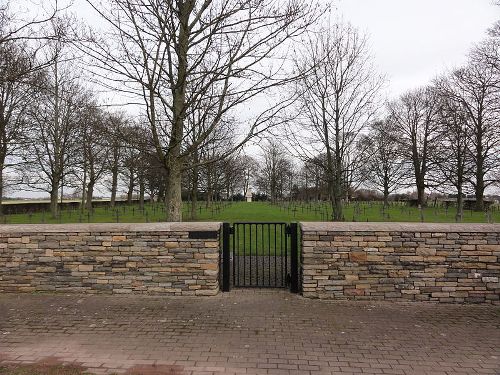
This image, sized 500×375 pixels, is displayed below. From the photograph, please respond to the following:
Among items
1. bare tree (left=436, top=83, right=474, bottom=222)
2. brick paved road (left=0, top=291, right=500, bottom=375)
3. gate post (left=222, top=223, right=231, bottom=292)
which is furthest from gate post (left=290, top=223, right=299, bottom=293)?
bare tree (left=436, top=83, right=474, bottom=222)

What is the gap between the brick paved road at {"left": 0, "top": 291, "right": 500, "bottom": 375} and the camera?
393 centimetres

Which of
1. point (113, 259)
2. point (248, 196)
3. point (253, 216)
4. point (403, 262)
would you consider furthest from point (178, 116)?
point (248, 196)

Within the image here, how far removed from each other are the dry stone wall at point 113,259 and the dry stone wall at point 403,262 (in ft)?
5.51

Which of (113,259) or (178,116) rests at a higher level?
(178,116)

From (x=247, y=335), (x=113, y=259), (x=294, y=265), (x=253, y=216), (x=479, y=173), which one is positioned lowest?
(x=247, y=335)

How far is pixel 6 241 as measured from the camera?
664 cm

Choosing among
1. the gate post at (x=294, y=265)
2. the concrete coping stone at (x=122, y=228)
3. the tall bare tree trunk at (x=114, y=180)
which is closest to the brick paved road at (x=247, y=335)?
the gate post at (x=294, y=265)

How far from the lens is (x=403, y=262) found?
6.20 m

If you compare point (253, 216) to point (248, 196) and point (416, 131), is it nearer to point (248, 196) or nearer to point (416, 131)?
point (416, 131)

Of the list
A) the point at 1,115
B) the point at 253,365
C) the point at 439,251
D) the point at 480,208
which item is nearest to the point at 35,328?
the point at 253,365

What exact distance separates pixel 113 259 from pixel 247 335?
9.53ft

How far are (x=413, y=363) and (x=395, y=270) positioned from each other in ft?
7.78

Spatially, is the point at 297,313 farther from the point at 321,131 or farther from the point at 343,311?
the point at 321,131

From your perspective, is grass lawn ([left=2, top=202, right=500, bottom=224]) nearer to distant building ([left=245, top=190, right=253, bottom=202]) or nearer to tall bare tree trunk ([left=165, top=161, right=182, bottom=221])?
tall bare tree trunk ([left=165, top=161, right=182, bottom=221])
